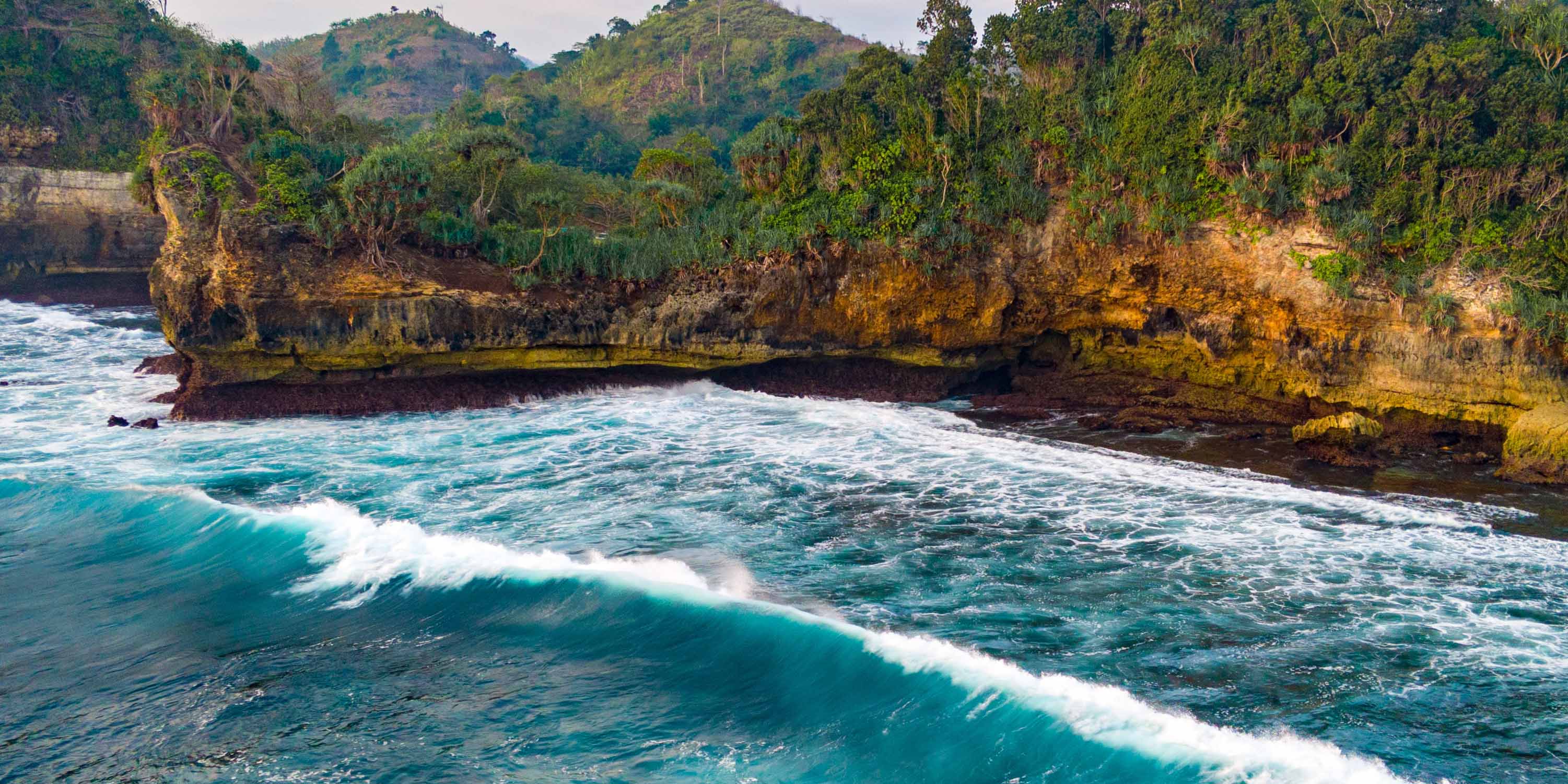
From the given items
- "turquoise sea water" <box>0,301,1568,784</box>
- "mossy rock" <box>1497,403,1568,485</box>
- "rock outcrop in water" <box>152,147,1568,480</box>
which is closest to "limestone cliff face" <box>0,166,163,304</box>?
"rock outcrop in water" <box>152,147,1568,480</box>

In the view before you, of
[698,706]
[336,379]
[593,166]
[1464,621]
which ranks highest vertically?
[593,166]

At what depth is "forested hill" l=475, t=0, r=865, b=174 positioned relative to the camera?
4903 cm

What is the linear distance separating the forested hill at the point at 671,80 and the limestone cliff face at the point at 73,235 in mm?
15745

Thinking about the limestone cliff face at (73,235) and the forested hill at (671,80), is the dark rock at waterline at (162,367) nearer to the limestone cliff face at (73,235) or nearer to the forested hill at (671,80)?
the limestone cliff face at (73,235)

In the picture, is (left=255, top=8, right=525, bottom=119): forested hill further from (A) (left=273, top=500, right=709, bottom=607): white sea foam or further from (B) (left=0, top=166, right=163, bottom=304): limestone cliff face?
(A) (left=273, top=500, right=709, bottom=607): white sea foam

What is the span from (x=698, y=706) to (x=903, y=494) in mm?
5985

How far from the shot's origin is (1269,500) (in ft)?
45.3

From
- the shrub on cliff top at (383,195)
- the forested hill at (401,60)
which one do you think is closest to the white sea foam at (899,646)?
the shrub on cliff top at (383,195)

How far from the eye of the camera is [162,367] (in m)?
22.7

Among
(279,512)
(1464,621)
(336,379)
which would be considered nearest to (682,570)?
(279,512)

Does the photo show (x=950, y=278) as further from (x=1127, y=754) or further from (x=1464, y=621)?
(x=1127, y=754)

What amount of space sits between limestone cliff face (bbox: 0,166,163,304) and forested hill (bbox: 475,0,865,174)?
51.7 ft

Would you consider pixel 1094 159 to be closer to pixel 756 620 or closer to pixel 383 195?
pixel 756 620

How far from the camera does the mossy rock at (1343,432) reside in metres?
15.9
